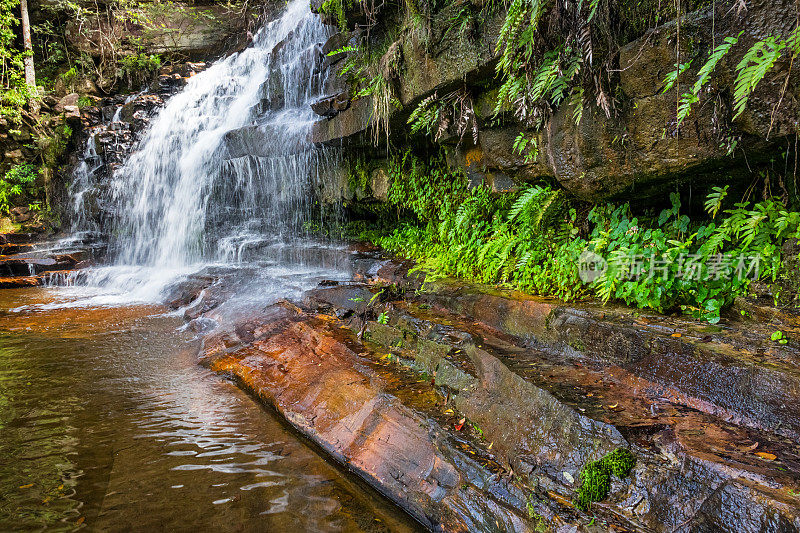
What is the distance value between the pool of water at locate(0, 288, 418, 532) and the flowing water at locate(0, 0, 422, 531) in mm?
15

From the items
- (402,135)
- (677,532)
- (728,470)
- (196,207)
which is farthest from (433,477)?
(196,207)

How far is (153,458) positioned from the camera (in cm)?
329

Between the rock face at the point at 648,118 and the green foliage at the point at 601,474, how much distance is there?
2667 mm

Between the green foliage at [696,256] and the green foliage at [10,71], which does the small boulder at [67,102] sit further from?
the green foliage at [696,256]

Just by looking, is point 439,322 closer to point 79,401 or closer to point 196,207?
point 79,401

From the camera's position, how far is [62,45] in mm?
18453

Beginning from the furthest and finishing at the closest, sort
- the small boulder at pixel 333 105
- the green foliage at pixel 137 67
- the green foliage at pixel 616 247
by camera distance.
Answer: the green foliage at pixel 137 67 < the small boulder at pixel 333 105 < the green foliage at pixel 616 247

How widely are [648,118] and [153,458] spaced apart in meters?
5.26

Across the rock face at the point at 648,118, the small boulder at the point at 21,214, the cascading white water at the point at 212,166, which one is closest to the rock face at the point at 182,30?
the cascading white water at the point at 212,166

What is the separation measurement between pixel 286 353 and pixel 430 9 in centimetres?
511

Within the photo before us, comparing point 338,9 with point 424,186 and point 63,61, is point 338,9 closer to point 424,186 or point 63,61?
point 424,186

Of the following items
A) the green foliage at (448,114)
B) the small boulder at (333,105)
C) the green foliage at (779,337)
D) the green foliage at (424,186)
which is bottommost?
the green foliage at (779,337)

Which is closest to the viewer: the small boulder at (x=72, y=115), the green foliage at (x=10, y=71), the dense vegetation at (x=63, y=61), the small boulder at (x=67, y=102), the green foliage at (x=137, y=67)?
the green foliage at (x=10, y=71)

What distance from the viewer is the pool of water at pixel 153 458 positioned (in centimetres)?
267
